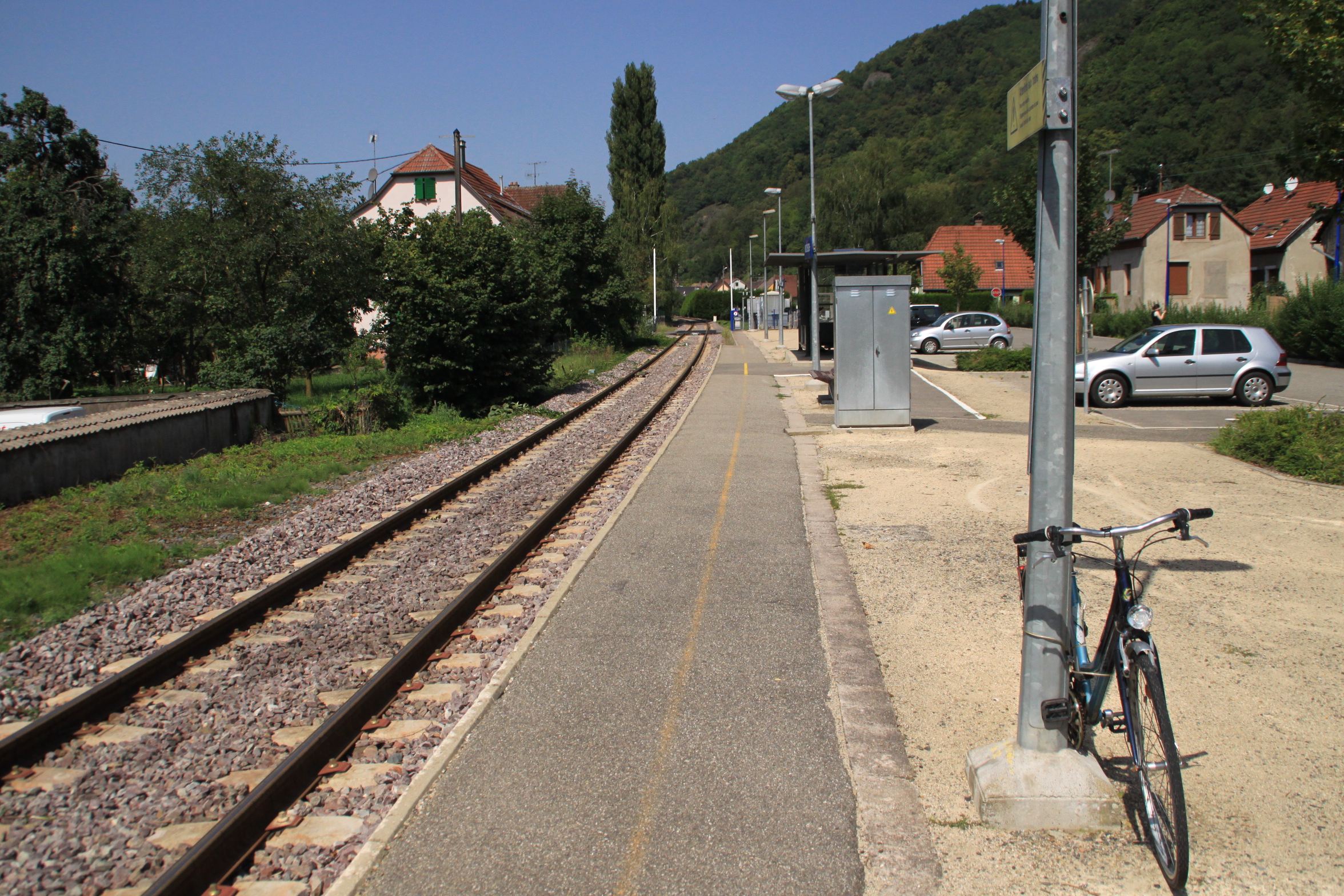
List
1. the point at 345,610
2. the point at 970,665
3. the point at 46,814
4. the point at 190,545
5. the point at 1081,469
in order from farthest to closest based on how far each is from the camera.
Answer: the point at 1081,469
the point at 190,545
the point at 345,610
the point at 970,665
the point at 46,814

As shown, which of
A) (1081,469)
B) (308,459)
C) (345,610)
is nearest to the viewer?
(345,610)

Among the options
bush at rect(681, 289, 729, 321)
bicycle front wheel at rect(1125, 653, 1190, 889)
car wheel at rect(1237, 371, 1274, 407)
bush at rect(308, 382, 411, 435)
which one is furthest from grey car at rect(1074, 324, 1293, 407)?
bush at rect(681, 289, 729, 321)

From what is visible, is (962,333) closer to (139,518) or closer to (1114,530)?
(139,518)

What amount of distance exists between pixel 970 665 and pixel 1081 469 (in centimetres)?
705

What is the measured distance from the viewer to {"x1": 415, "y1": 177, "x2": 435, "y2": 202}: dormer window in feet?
172

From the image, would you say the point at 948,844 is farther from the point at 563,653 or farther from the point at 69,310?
the point at 69,310

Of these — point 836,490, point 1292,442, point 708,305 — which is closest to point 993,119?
point 708,305

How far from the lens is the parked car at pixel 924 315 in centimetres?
3841

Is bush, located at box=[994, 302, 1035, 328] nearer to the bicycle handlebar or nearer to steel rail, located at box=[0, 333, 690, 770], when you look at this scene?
steel rail, located at box=[0, 333, 690, 770]

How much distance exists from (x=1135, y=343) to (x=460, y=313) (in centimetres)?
1384

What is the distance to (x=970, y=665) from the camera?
5.42 metres

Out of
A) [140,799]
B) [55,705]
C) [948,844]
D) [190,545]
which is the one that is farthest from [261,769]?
[190,545]

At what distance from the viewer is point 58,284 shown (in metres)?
25.0

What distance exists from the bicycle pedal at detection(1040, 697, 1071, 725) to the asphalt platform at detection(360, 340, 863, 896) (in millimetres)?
899
